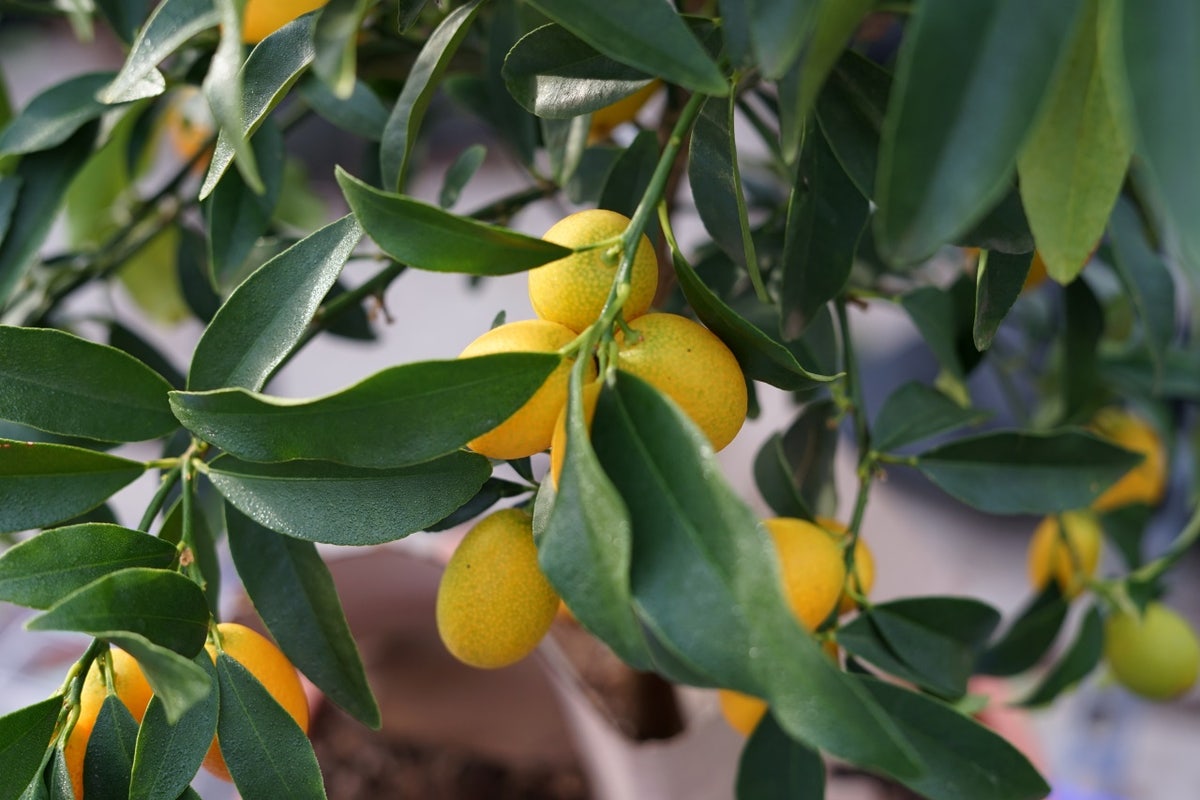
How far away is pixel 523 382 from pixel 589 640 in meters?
0.53

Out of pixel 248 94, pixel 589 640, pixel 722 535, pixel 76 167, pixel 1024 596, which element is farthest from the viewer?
pixel 1024 596

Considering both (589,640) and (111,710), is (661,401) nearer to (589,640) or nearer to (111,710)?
(111,710)

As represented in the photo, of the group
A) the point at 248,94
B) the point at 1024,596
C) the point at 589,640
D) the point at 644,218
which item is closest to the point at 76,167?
the point at 248,94

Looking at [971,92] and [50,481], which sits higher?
[971,92]

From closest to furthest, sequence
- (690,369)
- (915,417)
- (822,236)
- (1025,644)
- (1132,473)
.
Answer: (690,369) → (822,236) → (915,417) → (1025,644) → (1132,473)

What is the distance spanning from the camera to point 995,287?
1.13 ft

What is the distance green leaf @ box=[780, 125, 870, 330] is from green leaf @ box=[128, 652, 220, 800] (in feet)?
0.83

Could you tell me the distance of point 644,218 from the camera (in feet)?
1.00

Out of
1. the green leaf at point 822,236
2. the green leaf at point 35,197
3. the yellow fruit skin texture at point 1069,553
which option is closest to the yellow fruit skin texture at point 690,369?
the green leaf at point 822,236

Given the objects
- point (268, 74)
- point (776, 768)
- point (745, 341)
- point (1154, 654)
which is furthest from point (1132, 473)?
point (268, 74)

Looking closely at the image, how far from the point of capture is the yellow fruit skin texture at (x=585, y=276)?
1.05ft

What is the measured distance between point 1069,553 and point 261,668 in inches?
21.8

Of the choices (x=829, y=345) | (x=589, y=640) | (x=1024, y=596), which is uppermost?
(x=829, y=345)

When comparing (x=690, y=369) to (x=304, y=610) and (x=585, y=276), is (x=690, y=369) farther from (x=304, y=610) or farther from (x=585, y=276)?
(x=304, y=610)
